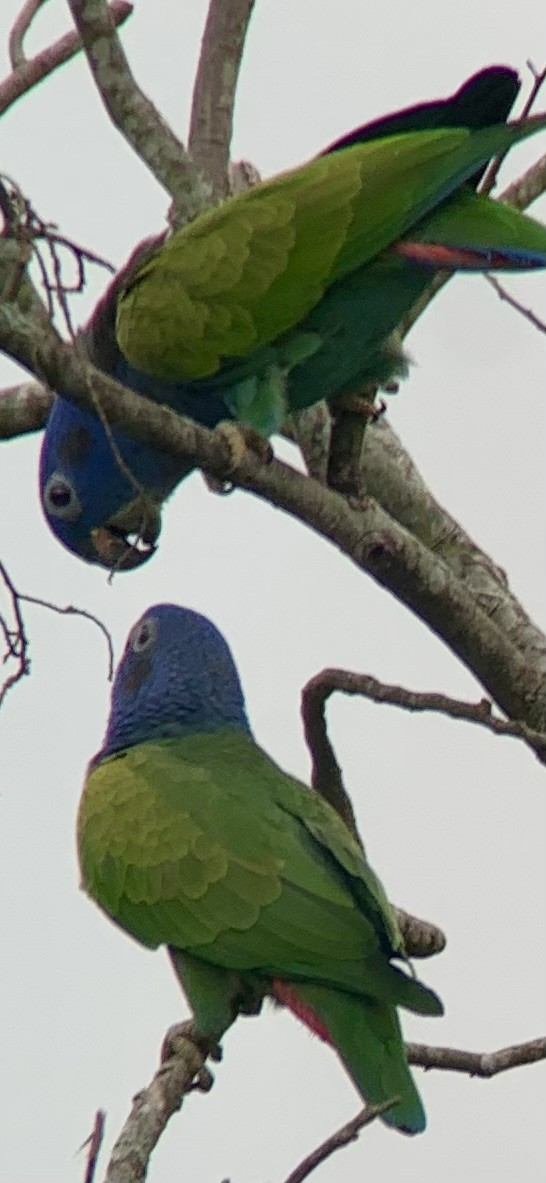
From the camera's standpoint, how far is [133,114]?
185 inches

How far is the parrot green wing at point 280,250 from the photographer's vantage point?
4.68m

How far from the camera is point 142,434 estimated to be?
138 inches

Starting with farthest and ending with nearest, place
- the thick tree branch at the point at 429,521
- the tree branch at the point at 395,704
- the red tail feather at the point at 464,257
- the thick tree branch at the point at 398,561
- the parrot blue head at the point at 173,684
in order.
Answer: the parrot blue head at the point at 173,684 < the thick tree branch at the point at 429,521 < the red tail feather at the point at 464,257 < the thick tree branch at the point at 398,561 < the tree branch at the point at 395,704

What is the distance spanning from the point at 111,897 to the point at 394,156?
2.05 meters

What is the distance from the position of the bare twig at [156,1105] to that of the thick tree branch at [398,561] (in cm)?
111

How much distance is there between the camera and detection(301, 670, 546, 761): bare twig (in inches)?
144

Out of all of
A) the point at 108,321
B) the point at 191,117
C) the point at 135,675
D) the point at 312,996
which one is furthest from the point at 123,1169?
the point at 191,117

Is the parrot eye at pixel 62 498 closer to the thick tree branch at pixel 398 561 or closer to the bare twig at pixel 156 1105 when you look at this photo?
the thick tree branch at pixel 398 561

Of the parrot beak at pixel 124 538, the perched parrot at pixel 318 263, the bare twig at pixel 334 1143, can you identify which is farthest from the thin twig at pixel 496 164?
the bare twig at pixel 334 1143

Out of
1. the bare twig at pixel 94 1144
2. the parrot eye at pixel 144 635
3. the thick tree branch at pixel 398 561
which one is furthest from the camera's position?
the parrot eye at pixel 144 635

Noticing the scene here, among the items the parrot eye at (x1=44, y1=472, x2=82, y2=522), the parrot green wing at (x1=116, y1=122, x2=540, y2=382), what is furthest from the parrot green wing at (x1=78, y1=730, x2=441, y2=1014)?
the parrot green wing at (x1=116, y1=122, x2=540, y2=382)

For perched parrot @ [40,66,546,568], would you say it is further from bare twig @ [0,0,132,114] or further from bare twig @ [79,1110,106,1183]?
bare twig @ [79,1110,106,1183]

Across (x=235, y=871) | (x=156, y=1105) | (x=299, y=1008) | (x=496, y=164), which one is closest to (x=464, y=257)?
(x=496, y=164)

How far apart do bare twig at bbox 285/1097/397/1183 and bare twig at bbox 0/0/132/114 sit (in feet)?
10.8
